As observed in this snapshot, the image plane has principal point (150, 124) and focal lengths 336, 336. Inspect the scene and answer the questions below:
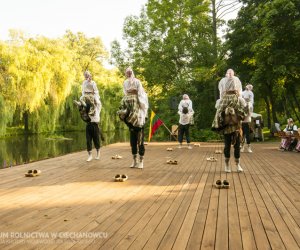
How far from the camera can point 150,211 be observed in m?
3.37

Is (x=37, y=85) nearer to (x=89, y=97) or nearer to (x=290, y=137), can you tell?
(x=89, y=97)

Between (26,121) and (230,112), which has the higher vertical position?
(26,121)

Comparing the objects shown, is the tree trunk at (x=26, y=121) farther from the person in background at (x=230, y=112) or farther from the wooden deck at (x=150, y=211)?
the person in background at (x=230, y=112)

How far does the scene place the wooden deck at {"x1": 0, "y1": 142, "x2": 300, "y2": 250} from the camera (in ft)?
8.25

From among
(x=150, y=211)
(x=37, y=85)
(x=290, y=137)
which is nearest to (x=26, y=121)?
(x=37, y=85)

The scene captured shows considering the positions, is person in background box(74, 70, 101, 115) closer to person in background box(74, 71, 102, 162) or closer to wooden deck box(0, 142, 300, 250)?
person in background box(74, 71, 102, 162)

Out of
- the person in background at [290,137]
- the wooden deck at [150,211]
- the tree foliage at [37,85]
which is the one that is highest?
the tree foliage at [37,85]

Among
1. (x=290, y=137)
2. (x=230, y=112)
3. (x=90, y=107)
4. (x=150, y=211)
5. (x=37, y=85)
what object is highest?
(x=37, y=85)

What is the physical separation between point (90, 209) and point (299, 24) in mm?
13143

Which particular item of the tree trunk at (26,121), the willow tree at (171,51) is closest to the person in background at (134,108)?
the willow tree at (171,51)

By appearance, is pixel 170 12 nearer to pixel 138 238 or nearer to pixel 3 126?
pixel 3 126

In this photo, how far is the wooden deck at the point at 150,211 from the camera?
251cm

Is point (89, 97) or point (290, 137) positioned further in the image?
point (290, 137)

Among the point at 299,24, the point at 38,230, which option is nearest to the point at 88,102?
the point at 38,230
